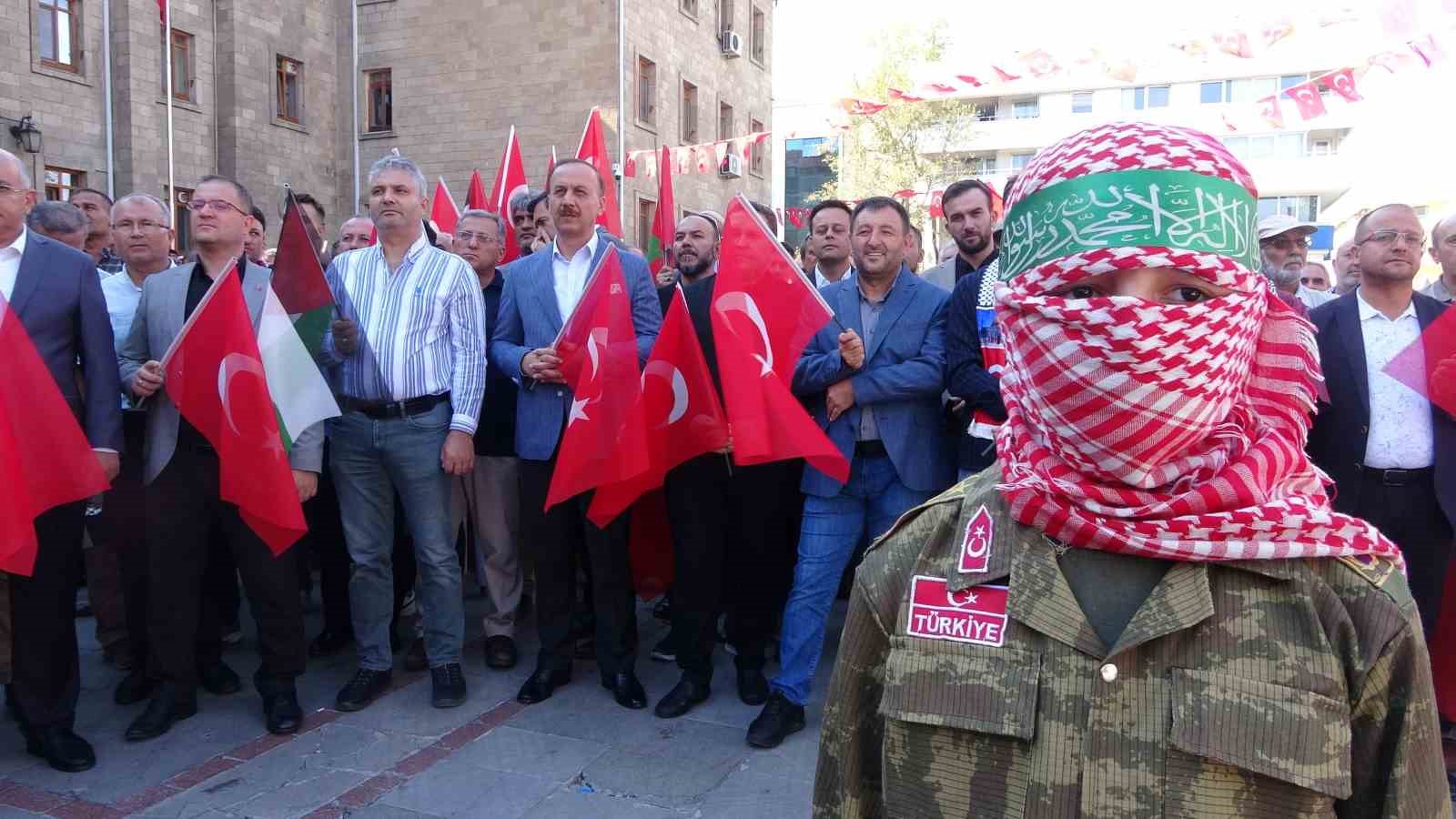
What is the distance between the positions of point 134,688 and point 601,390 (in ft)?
8.52

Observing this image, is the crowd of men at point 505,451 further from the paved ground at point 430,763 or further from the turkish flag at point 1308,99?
the turkish flag at point 1308,99

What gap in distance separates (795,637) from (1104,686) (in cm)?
294

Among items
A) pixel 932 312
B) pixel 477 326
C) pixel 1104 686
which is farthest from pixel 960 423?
pixel 1104 686

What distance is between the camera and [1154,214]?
52.7 inches

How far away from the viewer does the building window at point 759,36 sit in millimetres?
32656

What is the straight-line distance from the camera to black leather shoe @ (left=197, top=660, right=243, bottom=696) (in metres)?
4.84

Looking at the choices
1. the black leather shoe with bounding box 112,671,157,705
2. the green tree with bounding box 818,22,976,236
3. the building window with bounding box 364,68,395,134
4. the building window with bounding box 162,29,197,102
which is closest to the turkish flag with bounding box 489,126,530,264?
the black leather shoe with bounding box 112,671,157,705

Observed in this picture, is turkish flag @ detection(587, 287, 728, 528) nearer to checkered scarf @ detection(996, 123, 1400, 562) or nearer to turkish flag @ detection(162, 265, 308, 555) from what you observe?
turkish flag @ detection(162, 265, 308, 555)

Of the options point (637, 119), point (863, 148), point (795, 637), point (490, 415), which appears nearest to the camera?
point (795, 637)

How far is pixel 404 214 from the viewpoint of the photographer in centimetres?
469

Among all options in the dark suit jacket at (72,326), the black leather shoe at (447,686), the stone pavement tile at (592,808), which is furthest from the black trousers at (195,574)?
the stone pavement tile at (592,808)

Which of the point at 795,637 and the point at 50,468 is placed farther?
the point at 795,637

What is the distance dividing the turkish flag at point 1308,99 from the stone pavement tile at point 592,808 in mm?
9553

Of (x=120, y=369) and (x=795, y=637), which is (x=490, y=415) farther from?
(x=795, y=637)
